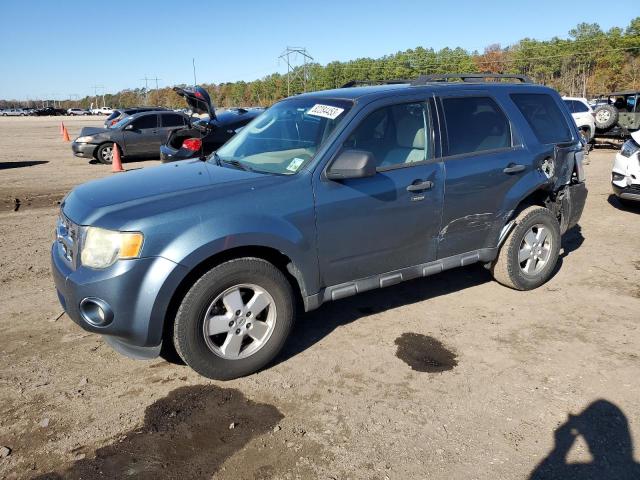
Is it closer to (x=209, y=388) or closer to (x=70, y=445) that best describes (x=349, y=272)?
(x=209, y=388)

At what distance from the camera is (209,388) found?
3.38 meters

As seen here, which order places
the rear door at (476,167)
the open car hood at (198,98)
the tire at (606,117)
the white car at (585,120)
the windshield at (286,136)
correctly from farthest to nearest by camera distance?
the white car at (585,120), the tire at (606,117), the open car hood at (198,98), the rear door at (476,167), the windshield at (286,136)

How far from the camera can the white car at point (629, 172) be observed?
25.1 ft

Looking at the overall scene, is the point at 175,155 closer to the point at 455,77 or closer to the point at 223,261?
the point at 455,77

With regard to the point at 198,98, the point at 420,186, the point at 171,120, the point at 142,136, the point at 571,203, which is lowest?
the point at 571,203

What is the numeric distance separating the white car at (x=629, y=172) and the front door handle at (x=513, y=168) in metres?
4.14

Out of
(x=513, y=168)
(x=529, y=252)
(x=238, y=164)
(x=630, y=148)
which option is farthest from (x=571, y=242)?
(x=238, y=164)

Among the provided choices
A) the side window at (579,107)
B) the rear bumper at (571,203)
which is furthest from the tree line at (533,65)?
the rear bumper at (571,203)

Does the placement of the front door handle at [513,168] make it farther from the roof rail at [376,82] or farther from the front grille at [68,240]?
the front grille at [68,240]

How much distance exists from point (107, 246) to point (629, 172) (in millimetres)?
7576

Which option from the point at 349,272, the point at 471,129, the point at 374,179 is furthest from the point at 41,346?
the point at 471,129

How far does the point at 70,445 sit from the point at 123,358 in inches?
37.9

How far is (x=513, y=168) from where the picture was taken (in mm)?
4566

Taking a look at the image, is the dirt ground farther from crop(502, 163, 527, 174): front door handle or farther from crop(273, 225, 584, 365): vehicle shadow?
crop(502, 163, 527, 174): front door handle
